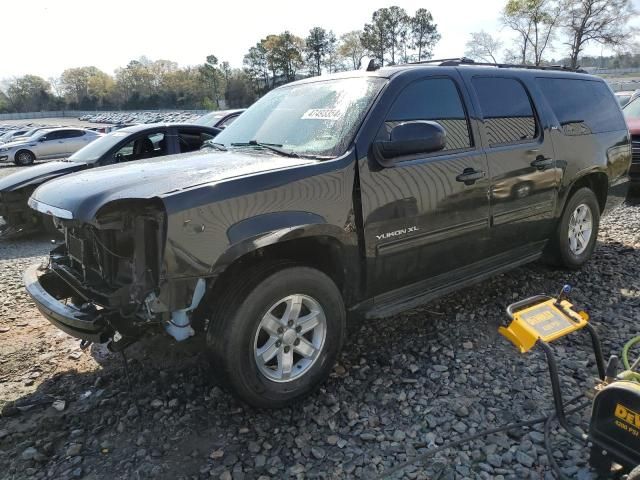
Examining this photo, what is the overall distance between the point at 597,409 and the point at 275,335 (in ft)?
5.37

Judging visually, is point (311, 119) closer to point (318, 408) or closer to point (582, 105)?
point (318, 408)

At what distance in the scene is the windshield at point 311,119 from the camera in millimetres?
3105

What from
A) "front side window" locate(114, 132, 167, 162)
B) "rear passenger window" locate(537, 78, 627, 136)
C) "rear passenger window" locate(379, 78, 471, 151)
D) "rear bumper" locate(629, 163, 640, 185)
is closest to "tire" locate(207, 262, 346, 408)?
"rear passenger window" locate(379, 78, 471, 151)

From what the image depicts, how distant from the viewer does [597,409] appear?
2074 mm

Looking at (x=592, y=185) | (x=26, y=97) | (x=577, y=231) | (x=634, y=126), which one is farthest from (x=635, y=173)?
(x=26, y=97)

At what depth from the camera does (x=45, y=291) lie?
9.98ft

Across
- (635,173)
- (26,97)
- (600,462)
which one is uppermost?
(26,97)

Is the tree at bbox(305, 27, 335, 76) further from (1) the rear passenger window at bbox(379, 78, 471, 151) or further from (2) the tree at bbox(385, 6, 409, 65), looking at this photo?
(1) the rear passenger window at bbox(379, 78, 471, 151)

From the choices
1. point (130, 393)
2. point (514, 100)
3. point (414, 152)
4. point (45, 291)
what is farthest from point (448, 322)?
point (45, 291)

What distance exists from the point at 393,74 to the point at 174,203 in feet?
5.97

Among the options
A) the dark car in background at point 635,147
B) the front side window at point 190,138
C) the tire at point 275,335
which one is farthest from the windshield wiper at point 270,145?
the dark car in background at point 635,147

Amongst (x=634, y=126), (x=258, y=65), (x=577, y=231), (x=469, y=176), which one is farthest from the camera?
(x=258, y=65)

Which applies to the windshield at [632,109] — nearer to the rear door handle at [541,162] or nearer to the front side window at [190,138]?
the rear door handle at [541,162]

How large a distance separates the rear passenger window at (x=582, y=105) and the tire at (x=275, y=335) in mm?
Result: 2998
